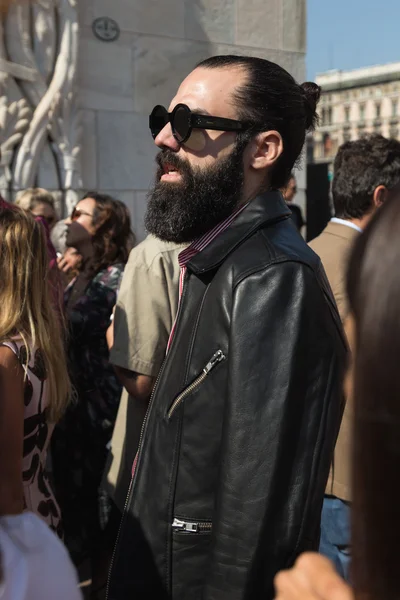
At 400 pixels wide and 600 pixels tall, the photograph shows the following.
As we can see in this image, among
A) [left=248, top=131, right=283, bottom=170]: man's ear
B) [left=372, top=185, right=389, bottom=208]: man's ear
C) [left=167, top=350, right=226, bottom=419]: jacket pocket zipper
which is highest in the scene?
[left=248, top=131, right=283, bottom=170]: man's ear

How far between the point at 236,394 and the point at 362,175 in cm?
180

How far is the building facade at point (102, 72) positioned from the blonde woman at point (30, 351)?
3.22 m

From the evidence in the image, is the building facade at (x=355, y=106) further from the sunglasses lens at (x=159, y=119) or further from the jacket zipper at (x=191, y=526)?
the jacket zipper at (x=191, y=526)

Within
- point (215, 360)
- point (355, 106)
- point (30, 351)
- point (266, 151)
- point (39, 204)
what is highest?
point (355, 106)

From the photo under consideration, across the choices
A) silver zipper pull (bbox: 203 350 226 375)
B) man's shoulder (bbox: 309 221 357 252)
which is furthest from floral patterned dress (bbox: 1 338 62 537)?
man's shoulder (bbox: 309 221 357 252)

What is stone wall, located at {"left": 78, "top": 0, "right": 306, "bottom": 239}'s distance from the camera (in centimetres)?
599

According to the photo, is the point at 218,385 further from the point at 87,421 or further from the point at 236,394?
the point at 87,421

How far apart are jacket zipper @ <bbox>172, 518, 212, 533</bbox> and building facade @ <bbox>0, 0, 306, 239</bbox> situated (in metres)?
4.22

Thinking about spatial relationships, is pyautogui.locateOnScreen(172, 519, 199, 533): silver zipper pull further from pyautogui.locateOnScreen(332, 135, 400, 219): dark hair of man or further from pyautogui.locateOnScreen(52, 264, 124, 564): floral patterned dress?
pyautogui.locateOnScreen(52, 264, 124, 564): floral patterned dress

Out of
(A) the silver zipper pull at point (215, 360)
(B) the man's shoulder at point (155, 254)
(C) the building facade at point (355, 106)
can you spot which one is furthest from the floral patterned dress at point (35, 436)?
(C) the building facade at point (355, 106)

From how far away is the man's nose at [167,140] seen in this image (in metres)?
2.10

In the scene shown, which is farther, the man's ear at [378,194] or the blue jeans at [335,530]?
the man's ear at [378,194]

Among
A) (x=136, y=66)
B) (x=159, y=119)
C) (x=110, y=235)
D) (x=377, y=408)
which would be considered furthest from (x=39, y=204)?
(x=377, y=408)

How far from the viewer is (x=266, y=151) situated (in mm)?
2049
